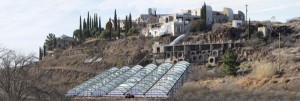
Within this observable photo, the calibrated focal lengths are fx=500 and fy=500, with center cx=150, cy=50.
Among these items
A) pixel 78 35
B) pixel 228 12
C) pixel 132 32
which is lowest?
pixel 78 35

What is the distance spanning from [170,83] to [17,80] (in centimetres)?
1639

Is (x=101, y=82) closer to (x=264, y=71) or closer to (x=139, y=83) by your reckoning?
(x=139, y=83)

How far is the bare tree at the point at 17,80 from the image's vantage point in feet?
84.6

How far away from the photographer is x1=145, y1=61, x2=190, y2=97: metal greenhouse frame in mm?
38094

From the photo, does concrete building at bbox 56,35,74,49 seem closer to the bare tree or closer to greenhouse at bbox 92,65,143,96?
greenhouse at bbox 92,65,143,96

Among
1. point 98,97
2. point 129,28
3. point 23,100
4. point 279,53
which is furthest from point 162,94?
point 129,28

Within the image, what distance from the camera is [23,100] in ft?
86.6

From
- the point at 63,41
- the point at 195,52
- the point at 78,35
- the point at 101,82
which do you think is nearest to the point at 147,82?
the point at 101,82

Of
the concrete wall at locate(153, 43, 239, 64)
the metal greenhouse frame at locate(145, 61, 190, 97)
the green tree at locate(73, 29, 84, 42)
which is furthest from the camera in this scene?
the green tree at locate(73, 29, 84, 42)

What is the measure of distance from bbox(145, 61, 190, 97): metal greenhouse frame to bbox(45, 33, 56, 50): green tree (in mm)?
38977

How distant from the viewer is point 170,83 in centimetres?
4003

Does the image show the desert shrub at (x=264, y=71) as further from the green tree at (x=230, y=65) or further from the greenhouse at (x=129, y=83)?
the greenhouse at (x=129, y=83)

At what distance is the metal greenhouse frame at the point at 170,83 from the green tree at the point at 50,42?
39.0 meters

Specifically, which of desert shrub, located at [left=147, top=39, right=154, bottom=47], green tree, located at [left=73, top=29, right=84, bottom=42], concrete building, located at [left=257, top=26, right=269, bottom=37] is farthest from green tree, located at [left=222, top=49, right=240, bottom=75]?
green tree, located at [left=73, top=29, right=84, bottom=42]
